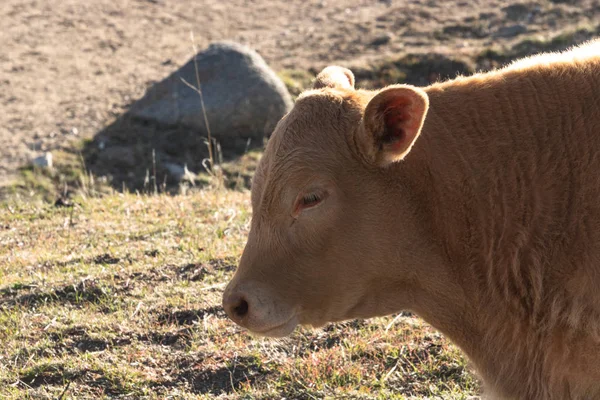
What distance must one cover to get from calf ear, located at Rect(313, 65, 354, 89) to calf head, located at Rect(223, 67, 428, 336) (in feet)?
1.62

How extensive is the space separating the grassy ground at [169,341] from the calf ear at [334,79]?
195 cm

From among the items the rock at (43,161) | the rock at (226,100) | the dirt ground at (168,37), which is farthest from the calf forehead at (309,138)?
the dirt ground at (168,37)

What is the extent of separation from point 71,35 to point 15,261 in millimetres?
11822

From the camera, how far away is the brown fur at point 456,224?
4.70 metres

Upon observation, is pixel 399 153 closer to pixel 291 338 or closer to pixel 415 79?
pixel 291 338

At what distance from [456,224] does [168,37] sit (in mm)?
15684

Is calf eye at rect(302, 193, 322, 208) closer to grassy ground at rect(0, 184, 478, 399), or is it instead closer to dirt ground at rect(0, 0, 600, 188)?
grassy ground at rect(0, 184, 478, 399)

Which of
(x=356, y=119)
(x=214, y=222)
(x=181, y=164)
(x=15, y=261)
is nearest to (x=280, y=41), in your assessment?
(x=181, y=164)

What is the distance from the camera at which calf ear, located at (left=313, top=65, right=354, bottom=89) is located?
538 centimetres

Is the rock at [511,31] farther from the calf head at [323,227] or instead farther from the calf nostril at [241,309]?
the calf nostril at [241,309]

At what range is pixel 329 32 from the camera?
1961 centimetres

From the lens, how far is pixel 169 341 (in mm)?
6547

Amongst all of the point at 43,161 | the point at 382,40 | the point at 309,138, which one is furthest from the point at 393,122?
the point at 382,40

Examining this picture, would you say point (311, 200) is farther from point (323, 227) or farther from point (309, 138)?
point (309, 138)
